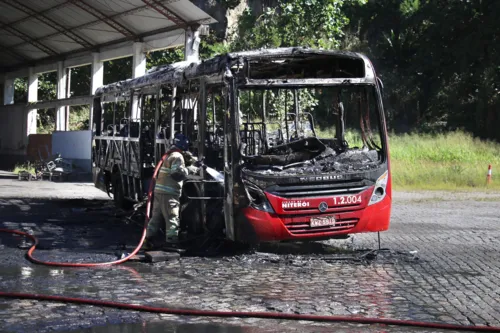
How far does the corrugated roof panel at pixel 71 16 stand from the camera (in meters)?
26.8

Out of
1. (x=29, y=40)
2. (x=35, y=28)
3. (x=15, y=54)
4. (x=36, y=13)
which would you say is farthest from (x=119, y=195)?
(x=15, y=54)

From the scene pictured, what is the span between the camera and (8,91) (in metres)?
41.5

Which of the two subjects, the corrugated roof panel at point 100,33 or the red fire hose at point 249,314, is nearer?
the red fire hose at point 249,314

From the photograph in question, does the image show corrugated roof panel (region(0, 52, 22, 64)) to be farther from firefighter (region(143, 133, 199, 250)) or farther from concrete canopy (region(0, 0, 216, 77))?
firefighter (region(143, 133, 199, 250))

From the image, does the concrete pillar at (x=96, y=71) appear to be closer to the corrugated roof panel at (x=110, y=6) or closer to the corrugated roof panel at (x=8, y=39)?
the corrugated roof panel at (x=8, y=39)

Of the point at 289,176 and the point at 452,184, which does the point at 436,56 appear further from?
the point at 289,176

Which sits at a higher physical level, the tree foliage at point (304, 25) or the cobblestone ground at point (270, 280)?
the tree foliage at point (304, 25)

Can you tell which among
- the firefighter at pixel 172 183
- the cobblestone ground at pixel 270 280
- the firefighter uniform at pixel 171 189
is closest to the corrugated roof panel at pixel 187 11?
the cobblestone ground at pixel 270 280

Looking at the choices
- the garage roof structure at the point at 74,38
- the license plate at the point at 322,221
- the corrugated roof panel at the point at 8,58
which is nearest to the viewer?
the license plate at the point at 322,221

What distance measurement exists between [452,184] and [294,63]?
569 inches

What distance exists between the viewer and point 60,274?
923 cm

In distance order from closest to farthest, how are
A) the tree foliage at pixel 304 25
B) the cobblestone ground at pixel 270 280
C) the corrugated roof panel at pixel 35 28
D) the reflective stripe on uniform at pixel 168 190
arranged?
the cobblestone ground at pixel 270 280, the reflective stripe on uniform at pixel 168 190, the tree foliage at pixel 304 25, the corrugated roof panel at pixel 35 28

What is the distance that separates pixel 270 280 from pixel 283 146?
2.41 metres

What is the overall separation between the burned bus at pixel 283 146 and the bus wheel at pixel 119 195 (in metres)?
4.37
